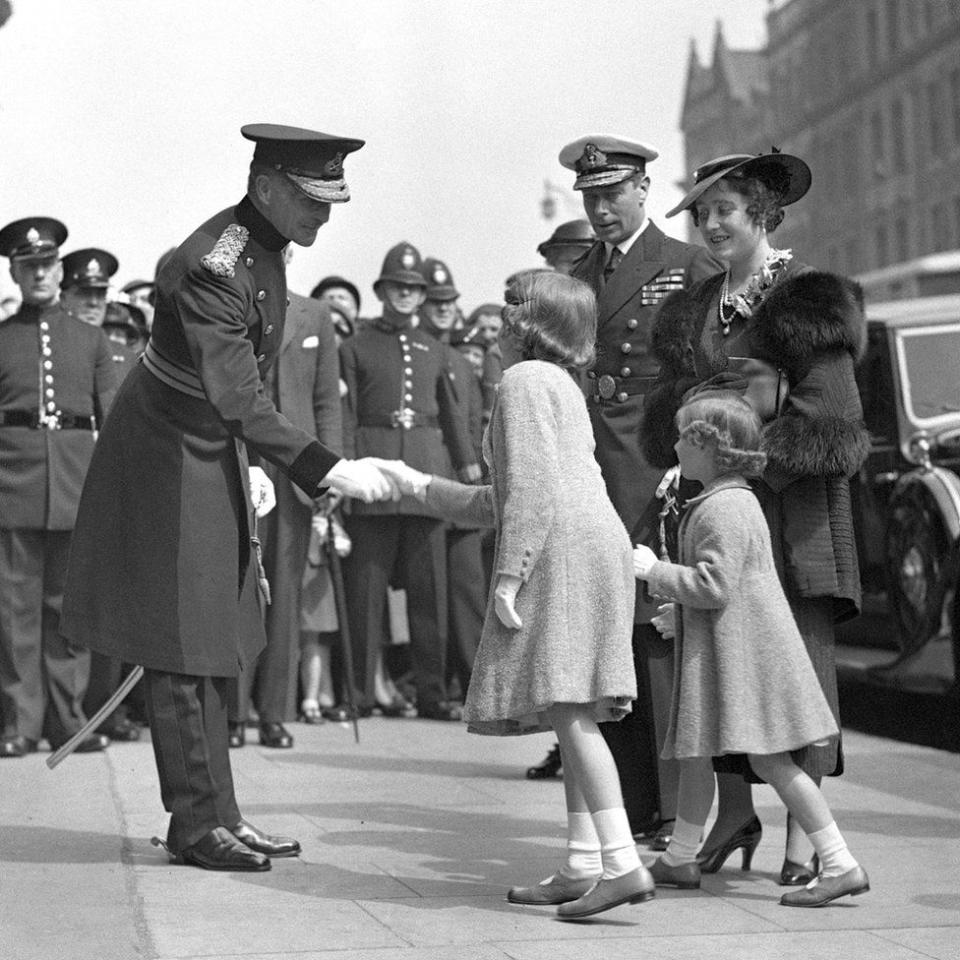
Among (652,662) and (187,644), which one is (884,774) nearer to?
(652,662)

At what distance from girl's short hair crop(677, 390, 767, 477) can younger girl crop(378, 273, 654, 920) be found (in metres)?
0.36

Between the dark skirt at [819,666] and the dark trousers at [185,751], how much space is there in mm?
1493

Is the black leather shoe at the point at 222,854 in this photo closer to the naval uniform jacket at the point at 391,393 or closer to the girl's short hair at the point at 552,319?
the girl's short hair at the point at 552,319

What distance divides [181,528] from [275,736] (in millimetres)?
3452

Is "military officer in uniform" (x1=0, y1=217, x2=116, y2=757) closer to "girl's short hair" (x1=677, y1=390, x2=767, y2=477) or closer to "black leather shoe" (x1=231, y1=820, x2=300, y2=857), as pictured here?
"black leather shoe" (x1=231, y1=820, x2=300, y2=857)

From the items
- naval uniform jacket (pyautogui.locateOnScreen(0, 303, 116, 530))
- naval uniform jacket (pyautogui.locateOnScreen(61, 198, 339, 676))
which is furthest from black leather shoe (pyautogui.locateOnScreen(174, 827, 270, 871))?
naval uniform jacket (pyautogui.locateOnScreen(0, 303, 116, 530))

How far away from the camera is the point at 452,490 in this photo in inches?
222

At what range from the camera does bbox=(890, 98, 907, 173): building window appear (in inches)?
2473

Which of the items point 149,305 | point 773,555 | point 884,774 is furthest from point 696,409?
point 149,305

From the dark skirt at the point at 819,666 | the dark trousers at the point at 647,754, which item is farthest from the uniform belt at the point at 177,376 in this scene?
the dark skirt at the point at 819,666

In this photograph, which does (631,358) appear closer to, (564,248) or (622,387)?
(622,387)

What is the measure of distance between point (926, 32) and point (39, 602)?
55.4 metres

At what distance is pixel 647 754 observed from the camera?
652 centimetres

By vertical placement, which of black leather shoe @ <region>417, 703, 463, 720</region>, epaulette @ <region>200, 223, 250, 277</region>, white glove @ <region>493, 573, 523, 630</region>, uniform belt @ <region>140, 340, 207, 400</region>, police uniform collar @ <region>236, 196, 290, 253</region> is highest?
police uniform collar @ <region>236, 196, 290, 253</region>
